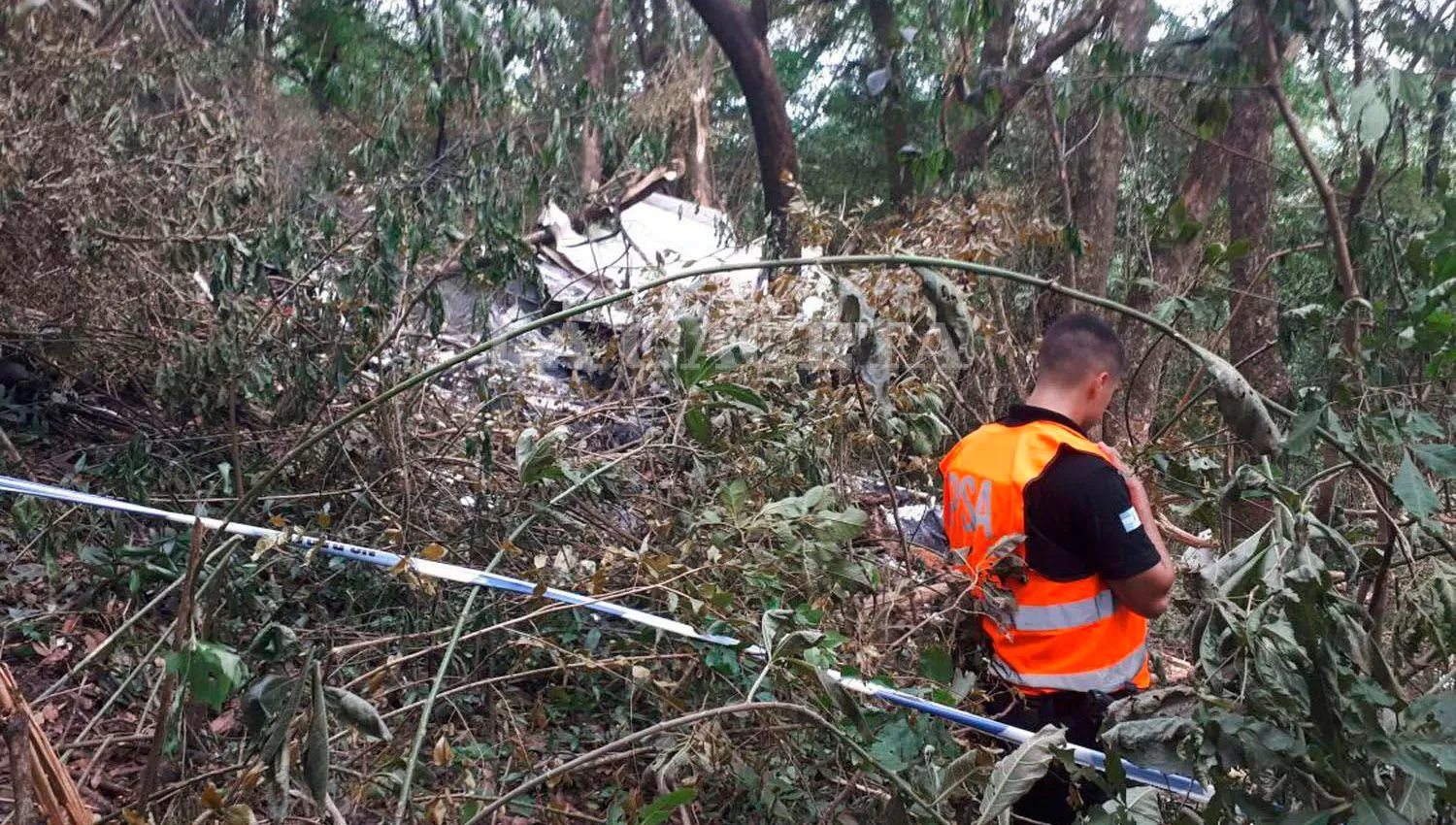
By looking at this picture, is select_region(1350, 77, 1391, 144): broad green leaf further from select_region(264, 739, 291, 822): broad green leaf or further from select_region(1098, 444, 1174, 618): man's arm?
select_region(264, 739, 291, 822): broad green leaf

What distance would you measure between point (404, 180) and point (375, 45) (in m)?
4.57

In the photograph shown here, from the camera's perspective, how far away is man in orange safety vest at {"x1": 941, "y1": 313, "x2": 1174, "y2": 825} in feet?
8.07

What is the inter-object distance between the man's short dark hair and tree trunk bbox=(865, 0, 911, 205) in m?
0.93

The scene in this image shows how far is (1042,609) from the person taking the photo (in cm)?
255

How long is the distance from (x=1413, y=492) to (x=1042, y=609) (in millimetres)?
932

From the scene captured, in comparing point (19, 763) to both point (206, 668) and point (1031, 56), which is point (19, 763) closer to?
point (206, 668)

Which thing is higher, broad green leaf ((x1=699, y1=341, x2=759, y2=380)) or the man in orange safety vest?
broad green leaf ((x1=699, y1=341, x2=759, y2=380))

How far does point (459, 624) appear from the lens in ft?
7.11

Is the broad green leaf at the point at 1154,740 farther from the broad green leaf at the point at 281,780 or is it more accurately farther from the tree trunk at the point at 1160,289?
the tree trunk at the point at 1160,289

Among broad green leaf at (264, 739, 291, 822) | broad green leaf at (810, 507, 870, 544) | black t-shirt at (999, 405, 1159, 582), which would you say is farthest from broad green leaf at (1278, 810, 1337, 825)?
broad green leaf at (264, 739, 291, 822)

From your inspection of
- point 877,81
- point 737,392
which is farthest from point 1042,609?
point 877,81

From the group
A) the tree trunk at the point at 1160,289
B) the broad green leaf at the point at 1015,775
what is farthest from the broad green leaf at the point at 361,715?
the tree trunk at the point at 1160,289

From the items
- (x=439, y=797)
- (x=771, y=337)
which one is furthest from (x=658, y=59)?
(x=439, y=797)

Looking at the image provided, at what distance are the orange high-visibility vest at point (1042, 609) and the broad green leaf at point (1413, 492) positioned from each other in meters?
0.78
